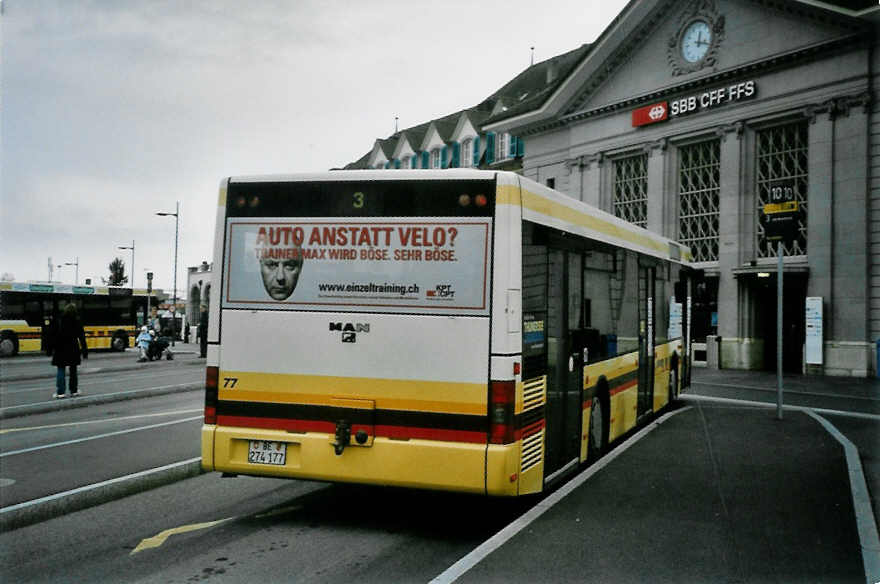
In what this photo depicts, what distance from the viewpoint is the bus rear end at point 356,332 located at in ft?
20.6

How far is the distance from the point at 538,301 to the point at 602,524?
1.92 m

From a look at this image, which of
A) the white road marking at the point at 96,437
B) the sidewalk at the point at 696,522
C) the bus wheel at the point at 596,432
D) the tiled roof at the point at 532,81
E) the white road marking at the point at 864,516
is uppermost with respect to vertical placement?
the tiled roof at the point at 532,81

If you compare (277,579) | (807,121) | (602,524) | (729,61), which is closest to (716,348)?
(807,121)

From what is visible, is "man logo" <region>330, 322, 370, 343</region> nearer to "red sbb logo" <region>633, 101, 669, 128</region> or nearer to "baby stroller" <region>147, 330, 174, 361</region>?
"baby stroller" <region>147, 330, 174, 361</region>

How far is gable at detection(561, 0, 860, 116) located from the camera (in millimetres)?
27250

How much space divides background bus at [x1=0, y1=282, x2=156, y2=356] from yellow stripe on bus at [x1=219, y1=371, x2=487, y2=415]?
29.0m

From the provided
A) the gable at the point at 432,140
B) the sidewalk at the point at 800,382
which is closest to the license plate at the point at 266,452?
the sidewalk at the point at 800,382

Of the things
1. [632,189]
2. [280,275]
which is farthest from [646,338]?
[632,189]

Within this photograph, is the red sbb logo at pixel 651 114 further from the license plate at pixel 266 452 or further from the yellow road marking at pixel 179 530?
the license plate at pixel 266 452

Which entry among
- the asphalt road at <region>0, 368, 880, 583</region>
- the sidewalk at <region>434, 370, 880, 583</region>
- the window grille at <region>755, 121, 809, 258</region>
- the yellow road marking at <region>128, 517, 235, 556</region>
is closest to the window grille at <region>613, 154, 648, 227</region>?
the window grille at <region>755, 121, 809, 258</region>

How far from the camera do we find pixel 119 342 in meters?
41.3

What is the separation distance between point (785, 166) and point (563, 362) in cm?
2388

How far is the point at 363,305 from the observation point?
661 cm

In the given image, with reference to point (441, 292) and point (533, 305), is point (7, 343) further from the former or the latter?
point (533, 305)
